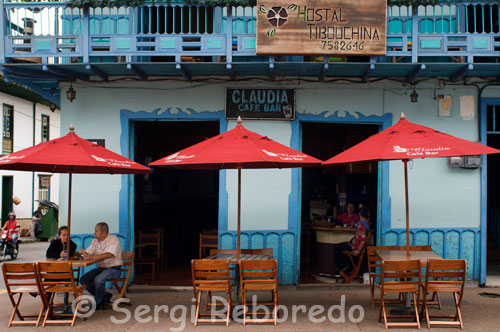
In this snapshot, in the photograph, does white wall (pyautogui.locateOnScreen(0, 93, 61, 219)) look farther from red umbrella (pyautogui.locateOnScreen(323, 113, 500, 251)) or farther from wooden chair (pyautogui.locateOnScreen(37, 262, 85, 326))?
red umbrella (pyautogui.locateOnScreen(323, 113, 500, 251))

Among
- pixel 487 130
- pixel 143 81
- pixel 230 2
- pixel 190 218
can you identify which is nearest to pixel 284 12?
pixel 230 2

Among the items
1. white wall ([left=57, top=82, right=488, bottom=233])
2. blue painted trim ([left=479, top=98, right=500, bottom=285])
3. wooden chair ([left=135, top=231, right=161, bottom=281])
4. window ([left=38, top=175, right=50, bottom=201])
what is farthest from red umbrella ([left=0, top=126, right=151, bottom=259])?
window ([left=38, top=175, right=50, bottom=201])

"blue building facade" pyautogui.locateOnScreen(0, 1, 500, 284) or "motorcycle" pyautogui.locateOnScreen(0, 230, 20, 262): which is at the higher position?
"blue building facade" pyautogui.locateOnScreen(0, 1, 500, 284)

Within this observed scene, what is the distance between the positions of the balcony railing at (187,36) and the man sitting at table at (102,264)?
3154mm

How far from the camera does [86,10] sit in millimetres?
9531

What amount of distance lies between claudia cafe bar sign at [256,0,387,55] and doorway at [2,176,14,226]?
728 inches

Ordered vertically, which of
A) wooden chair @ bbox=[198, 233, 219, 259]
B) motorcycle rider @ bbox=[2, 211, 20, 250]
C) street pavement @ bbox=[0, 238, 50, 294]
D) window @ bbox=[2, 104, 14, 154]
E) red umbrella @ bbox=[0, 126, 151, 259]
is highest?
window @ bbox=[2, 104, 14, 154]

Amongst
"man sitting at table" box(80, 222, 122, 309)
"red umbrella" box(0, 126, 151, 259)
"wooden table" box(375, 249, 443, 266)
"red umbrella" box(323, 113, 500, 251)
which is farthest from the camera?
"man sitting at table" box(80, 222, 122, 309)

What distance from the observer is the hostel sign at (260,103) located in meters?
10.1

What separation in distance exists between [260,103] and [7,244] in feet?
34.3

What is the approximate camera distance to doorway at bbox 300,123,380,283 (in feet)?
39.1

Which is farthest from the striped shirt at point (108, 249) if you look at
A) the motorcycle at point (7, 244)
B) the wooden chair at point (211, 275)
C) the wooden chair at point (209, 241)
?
the motorcycle at point (7, 244)

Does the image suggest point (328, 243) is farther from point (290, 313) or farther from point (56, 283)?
point (56, 283)

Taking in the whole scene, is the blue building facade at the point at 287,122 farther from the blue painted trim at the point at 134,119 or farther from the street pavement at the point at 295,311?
the street pavement at the point at 295,311
